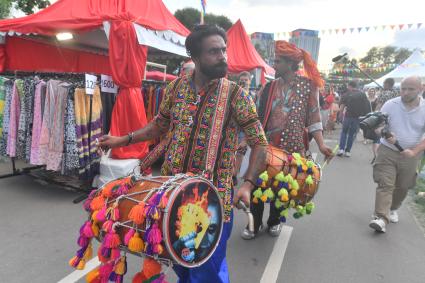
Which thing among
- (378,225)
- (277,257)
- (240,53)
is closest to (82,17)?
(277,257)

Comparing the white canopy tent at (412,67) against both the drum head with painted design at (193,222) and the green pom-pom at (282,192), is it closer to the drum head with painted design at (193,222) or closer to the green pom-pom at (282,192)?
the green pom-pom at (282,192)

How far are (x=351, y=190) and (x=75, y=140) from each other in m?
4.46

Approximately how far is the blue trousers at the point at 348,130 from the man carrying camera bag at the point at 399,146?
15.5 ft

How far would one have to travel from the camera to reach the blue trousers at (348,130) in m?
8.74

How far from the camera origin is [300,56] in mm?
3281

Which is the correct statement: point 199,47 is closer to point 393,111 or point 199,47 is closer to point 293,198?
point 293,198

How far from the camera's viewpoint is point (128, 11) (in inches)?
207

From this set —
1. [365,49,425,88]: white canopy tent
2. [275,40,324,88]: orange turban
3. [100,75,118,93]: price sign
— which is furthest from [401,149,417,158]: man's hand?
[365,49,425,88]: white canopy tent

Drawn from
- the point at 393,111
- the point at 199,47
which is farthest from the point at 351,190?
the point at 199,47

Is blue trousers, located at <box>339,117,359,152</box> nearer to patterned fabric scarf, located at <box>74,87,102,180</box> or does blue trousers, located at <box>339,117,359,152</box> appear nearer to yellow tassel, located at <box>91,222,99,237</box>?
patterned fabric scarf, located at <box>74,87,102,180</box>

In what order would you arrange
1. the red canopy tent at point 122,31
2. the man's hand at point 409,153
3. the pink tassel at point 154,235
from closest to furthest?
the pink tassel at point 154,235 → the man's hand at point 409,153 → the red canopy tent at point 122,31

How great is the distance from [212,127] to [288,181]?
1.15 metres

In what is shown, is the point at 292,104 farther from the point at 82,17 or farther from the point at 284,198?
the point at 82,17

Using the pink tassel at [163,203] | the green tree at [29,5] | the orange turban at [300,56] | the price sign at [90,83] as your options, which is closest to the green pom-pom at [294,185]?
the orange turban at [300,56]
